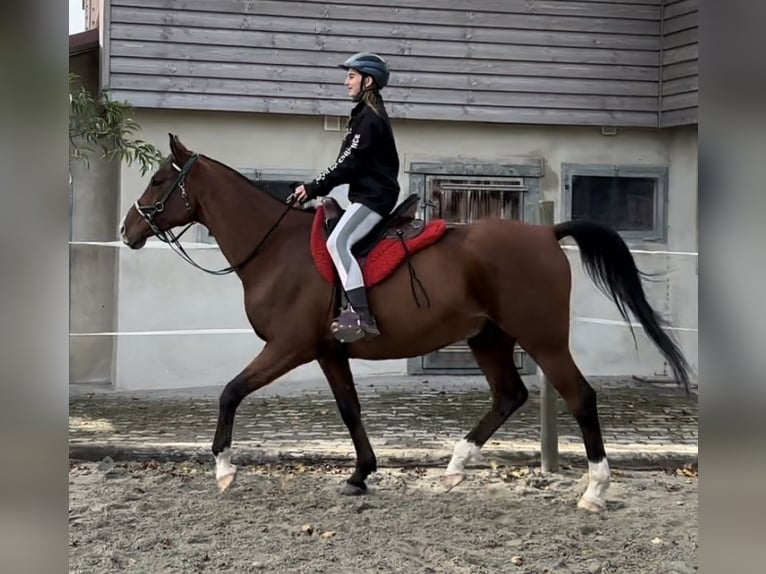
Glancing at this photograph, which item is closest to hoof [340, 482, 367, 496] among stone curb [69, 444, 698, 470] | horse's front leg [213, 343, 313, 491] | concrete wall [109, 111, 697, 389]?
stone curb [69, 444, 698, 470]

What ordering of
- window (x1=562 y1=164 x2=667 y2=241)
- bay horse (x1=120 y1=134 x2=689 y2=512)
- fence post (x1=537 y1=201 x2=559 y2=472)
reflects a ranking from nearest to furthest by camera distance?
1. bay horse (x1=120 y1=134 x2=689 y2=512)
2. fence post (x1=537 y1=201 x2=559 y2=472)
3. window (x1=562 y1=164 x2=667 y2=241)

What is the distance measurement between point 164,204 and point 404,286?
1214mm

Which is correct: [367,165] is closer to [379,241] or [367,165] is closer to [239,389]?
[379,241]

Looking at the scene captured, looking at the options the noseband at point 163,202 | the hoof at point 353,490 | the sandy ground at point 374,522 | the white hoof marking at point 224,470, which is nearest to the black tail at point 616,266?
the sandy ground at point 374,522

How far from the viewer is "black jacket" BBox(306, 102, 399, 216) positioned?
3.81 meters

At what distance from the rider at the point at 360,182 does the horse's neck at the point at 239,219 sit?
247 millimetres

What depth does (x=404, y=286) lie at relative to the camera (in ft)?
13.4

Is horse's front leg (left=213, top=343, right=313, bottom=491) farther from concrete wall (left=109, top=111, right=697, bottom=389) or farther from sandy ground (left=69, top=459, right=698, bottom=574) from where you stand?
concrete wall (left=109, top=111, right=697, bottom=389)

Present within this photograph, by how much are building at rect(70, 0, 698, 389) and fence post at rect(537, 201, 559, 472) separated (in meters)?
2.68
